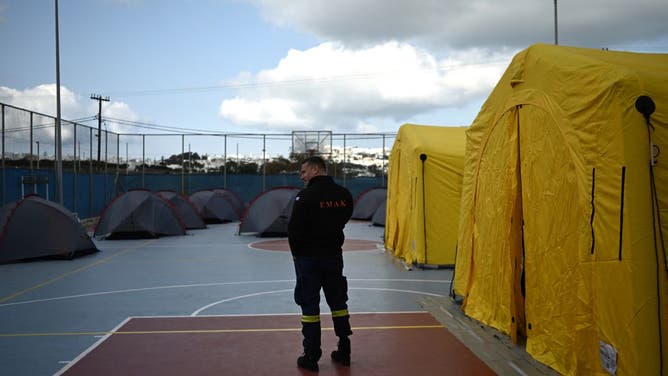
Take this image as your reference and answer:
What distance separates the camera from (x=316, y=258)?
5617 millimetres

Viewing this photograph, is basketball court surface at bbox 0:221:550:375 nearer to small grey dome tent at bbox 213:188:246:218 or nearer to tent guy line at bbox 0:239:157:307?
tent guy line at bbox 0:239:157:307

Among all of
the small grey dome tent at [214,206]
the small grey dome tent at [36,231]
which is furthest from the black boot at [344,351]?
the small grey dome tent at [214,206]

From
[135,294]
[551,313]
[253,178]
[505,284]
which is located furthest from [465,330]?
[253,178]

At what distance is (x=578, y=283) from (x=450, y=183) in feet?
25.6

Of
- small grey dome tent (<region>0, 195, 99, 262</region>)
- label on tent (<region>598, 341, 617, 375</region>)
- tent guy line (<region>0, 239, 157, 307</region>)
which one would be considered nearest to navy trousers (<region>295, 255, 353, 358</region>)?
label on tent (<region>598, 341, 617, 375</region>)

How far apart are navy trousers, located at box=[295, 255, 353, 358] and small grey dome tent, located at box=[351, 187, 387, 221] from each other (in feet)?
75.7

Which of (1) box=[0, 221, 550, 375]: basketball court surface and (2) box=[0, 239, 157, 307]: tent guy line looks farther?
(2) box=[0, 239, 157, 307]: tent guy line

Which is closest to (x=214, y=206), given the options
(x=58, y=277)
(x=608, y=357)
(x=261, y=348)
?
(x=58, y=277)

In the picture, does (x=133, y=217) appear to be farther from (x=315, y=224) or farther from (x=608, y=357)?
(x=608, y=357)

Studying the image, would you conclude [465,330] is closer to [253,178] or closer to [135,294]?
[135,294]

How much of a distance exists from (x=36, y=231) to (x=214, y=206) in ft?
44.4

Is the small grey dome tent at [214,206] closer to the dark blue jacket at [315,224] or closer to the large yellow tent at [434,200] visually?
the large yellow tent at [434,200]

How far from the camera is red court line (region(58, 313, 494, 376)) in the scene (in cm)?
570

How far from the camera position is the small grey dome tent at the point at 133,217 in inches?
779
